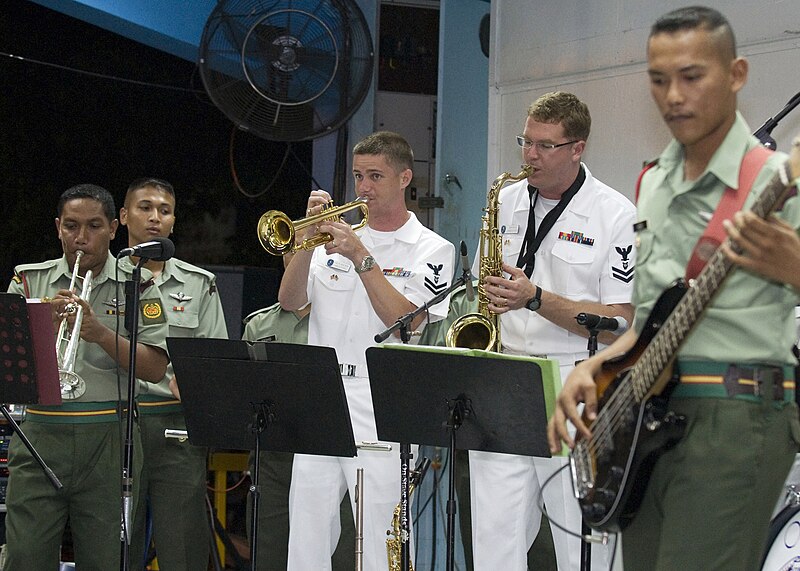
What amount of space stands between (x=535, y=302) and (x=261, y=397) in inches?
41.4

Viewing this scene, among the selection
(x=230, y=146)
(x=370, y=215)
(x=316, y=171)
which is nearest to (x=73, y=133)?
(x=230, y=146)

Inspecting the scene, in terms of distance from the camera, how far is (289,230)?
4656 millimetres

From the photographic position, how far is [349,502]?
5199mm

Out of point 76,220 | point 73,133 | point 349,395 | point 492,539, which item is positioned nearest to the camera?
point 492,539

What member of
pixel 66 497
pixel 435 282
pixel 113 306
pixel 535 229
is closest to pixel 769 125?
pixel 535 229

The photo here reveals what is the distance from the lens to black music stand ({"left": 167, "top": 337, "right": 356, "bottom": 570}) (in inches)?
154

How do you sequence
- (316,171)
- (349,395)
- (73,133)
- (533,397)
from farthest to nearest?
(316,171)
(73,133)
(349,395)
(533,397)

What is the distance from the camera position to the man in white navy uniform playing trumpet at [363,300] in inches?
178

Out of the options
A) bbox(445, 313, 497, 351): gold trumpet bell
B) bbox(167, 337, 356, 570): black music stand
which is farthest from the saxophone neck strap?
bbox(167, 337, 356, 570): black music stand

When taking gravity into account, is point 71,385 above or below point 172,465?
above

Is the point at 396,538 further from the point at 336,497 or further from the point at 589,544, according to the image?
the point at 589,544

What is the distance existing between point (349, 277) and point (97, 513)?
1488 mm

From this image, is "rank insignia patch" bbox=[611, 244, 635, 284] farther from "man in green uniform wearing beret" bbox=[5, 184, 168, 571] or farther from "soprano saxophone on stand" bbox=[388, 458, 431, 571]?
"man in green uniform wearing beret" bbox=[5, 184, 168, 571]

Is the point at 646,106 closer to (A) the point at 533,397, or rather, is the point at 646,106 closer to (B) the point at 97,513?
(A) the point at 533,397
